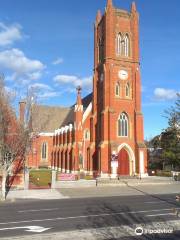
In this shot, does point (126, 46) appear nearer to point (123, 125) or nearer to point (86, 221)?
point (123, 125)

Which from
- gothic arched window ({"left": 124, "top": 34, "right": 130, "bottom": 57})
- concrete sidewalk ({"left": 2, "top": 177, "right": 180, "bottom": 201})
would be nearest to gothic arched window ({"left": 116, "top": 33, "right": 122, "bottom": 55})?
gothic arched window ({"left": 124, "top": 34, "right": 130, "bottom": 57})

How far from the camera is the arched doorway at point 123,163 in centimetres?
4584

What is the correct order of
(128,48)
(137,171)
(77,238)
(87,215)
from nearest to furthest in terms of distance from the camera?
(77,238) < (87,215) < (137,171) < (128,48)

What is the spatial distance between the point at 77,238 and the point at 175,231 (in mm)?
3587

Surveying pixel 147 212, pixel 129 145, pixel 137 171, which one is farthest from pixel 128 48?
pixel 147 212

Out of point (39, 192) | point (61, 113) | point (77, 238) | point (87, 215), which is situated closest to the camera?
point (77, 238)

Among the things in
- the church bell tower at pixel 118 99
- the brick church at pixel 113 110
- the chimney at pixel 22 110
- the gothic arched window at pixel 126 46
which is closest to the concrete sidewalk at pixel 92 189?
the chimney at pixel 22 110

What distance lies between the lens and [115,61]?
157ft

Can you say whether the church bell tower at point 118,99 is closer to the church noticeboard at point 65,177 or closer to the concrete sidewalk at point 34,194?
the church noticeboard at point 65,177

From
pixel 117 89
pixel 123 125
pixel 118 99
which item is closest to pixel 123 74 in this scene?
pixel 117 89

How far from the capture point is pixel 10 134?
88.6 feet

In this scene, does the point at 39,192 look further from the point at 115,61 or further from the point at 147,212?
the point at 115,61

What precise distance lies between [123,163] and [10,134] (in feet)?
74.1

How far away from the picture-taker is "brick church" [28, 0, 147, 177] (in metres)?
45.0
